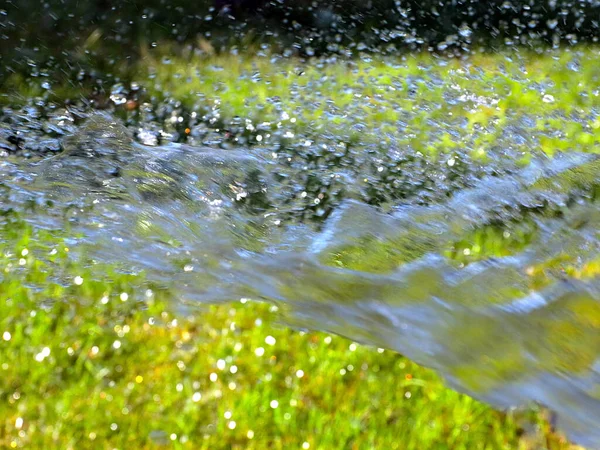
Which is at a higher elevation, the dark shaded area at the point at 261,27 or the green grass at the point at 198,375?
the green grass at the point at 198,375

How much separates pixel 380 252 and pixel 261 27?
364 cm

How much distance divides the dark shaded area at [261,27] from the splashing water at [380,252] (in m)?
1.61

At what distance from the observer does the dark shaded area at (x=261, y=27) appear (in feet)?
19.2

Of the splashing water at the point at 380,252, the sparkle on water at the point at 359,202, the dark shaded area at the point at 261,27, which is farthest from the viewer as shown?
the dark shaded area at the point at 261,27

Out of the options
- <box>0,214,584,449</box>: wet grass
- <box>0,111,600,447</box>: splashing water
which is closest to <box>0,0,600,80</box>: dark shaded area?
<box>0,111,600,447</box>: splashing water

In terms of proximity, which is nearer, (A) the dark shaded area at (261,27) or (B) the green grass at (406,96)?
(B) the green grass at (406,96)

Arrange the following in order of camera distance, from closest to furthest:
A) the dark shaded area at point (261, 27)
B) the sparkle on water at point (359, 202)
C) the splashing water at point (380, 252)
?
the splashing water at point (380, 252) < the sparkle on water at point (359, 202) < the dark shaded area at point (261, 27)

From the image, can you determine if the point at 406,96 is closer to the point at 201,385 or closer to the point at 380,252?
the point at 380,252

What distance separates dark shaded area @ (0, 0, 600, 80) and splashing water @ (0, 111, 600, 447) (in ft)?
5.30

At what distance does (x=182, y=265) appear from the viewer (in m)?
3.04

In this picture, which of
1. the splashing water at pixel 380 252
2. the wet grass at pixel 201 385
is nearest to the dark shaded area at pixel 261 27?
the splashing water at pixel 380 252

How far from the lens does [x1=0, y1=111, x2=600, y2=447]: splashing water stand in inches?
97.7

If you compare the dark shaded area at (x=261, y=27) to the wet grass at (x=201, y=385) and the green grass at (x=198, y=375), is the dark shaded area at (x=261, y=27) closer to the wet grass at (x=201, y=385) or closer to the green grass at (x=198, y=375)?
the green grass at (x=198, y=375)

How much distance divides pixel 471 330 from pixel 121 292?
1.34 m
